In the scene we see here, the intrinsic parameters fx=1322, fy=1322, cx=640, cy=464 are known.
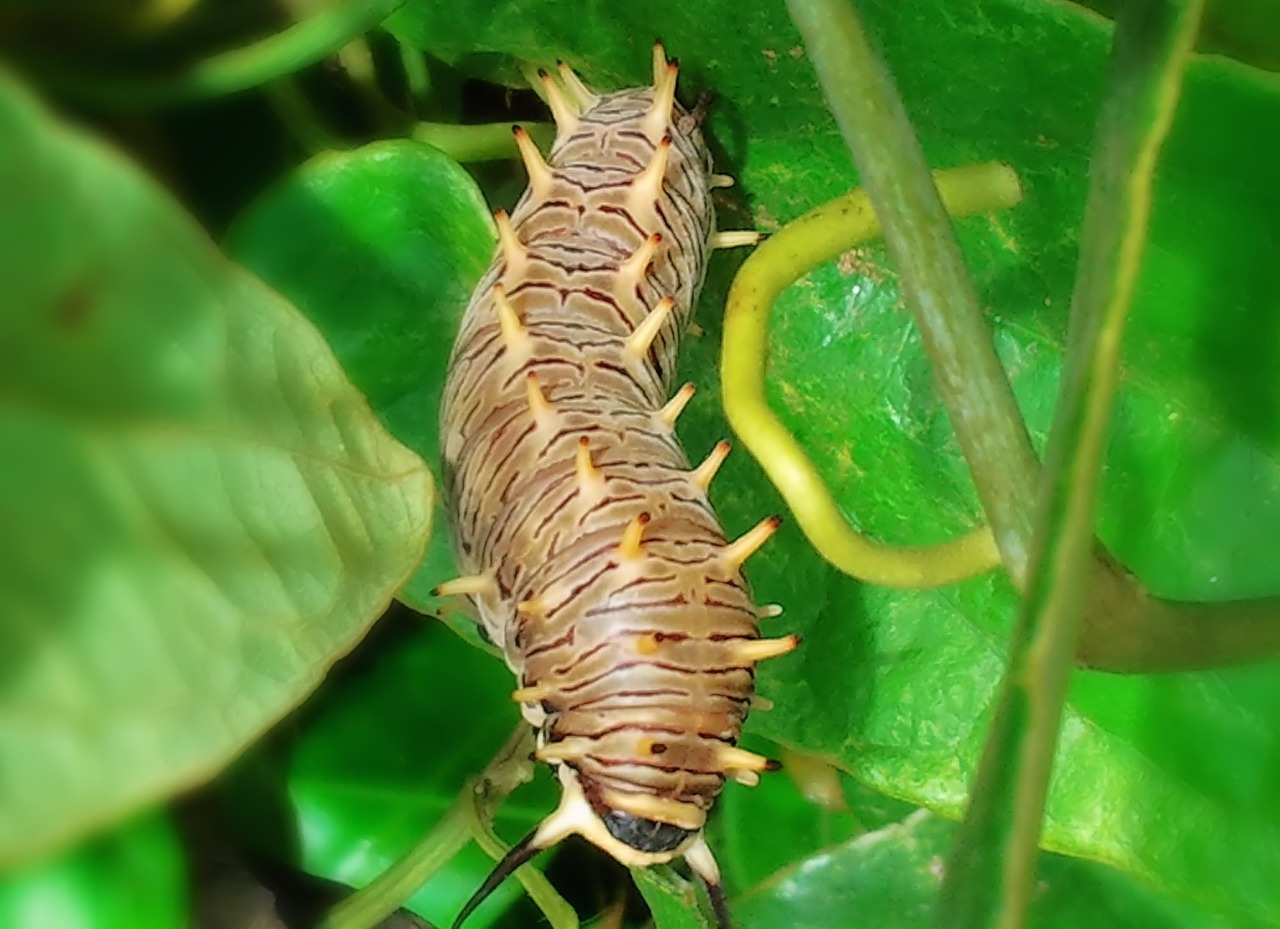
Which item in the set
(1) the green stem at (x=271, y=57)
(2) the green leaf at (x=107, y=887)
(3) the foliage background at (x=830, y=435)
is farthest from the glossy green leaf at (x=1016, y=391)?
(2) the green leaf at (x=107, y=887)

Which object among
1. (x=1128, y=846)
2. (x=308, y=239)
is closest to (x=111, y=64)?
(x=308, y=239)

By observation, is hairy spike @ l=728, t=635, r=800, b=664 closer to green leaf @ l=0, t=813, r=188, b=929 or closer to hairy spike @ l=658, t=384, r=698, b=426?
hairy spike @ l=658, t=384, r=698, b=426

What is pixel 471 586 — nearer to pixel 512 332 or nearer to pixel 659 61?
pixel 512 332

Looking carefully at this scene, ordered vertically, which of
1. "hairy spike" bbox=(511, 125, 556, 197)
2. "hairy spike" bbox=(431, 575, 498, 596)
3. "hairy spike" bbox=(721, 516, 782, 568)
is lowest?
"hairy spike" bbox=(431, 575, 498, 596)

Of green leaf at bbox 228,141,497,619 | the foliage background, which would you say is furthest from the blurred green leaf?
green leaf at bbox 228,141,497,619

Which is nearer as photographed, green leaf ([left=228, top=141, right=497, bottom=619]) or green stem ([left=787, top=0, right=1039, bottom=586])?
green stem ([left=787, top=0, right=1039, bottom=586])

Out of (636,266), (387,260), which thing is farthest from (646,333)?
(387,260)

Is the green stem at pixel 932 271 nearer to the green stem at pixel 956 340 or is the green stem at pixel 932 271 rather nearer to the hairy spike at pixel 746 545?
the green stem at pixel 956 340
